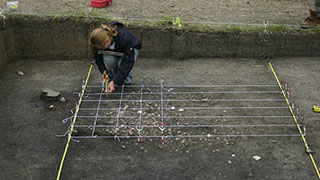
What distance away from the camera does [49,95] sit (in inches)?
225

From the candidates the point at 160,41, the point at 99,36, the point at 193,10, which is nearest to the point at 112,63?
the point at 99,36

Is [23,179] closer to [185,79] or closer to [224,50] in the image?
[185,79]

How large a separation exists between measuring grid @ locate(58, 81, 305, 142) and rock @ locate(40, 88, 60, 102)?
412 millimetres

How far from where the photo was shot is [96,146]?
4.82 meters

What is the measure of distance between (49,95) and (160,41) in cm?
225

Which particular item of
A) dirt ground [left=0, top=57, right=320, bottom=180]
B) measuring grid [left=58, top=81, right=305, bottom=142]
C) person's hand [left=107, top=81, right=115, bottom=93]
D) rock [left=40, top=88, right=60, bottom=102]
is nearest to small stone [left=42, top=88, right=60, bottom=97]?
rock [left=40, top=88, right=60, bottom=102]

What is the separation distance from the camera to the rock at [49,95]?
18.8 feet

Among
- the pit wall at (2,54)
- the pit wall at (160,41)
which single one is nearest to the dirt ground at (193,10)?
the pit wall at (160,41)

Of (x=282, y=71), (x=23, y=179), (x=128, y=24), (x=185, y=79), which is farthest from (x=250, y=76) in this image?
(x=23, y=179)

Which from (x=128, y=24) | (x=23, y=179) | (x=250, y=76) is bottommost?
(x=23, y=179)

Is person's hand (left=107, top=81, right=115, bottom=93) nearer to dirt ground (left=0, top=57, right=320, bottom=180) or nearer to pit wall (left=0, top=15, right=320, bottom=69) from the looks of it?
dirt ground (left=0, top=57, right=320, bottom=180)

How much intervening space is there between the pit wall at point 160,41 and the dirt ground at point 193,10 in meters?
0.50

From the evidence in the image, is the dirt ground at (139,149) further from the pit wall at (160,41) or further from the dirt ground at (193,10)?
the dirt ground at (193,10)

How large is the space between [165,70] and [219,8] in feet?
7.27
